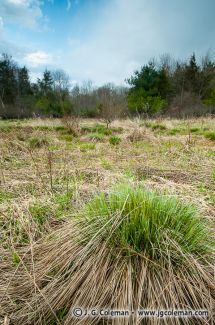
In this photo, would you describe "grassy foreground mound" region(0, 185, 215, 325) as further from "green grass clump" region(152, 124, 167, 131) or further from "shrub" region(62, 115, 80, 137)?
"green grass clump" region(152, 124, 167, 131)

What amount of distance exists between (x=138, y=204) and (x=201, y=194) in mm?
Result: 1454

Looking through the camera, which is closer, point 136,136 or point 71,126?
point 136,136

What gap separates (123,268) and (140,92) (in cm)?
2238

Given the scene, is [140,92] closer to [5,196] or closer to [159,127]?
[159,127]

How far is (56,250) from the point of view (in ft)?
5.32

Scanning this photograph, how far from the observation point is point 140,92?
22641 millimetres

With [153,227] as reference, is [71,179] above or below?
below

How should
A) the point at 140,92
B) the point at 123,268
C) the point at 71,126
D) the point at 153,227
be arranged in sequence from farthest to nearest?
the point at 140,92 → the point at 71,126 → the point at 153,227 → the point at 123,268

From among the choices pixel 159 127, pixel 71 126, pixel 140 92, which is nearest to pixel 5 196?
pixel 71 126

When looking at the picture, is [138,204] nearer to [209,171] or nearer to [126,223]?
[126,223]

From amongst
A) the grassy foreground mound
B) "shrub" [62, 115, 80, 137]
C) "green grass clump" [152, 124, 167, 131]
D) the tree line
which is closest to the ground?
the grassy foreground mound

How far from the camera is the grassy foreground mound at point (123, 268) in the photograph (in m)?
1.34

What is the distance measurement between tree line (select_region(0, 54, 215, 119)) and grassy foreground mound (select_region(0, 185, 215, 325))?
60.7 ft

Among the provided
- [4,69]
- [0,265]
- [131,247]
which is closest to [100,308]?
[131,247]
